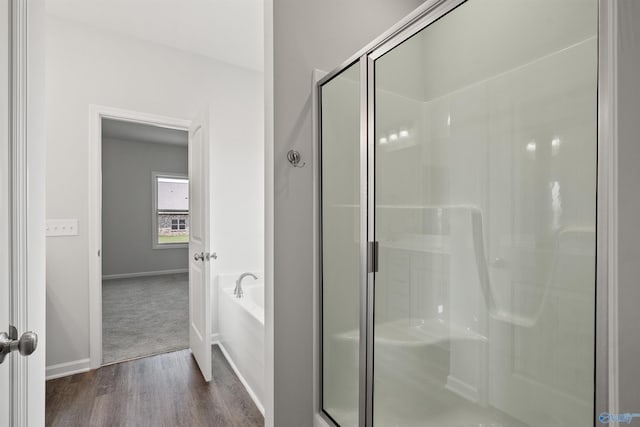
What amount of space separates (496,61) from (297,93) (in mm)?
896

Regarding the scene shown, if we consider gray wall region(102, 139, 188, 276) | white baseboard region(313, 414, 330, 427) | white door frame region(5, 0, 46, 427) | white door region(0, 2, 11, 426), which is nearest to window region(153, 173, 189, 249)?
gray wall region(102, 139, 188, 276)

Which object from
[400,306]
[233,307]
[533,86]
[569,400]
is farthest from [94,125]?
[569,400]

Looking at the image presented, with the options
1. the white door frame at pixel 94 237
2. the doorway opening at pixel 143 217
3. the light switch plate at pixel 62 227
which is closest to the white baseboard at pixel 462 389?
the white door frame at pixel 94 237

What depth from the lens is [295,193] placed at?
153 cm

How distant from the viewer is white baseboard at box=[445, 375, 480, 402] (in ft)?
3.05

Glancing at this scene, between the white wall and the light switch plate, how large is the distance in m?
0.04

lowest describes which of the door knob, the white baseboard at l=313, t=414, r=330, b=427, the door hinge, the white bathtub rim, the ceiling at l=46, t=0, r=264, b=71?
the white baseboard at l=313, t=414, r=330, b=427

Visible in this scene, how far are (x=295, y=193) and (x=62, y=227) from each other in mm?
2056

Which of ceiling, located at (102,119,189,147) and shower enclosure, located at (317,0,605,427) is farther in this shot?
ceiling, located at (102,119,189,147)

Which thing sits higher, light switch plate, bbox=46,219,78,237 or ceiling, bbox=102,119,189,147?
ceiling, bbox=102,119,189,147

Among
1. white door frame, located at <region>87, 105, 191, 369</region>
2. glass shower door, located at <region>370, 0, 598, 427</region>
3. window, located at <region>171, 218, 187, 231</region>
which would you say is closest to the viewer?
glass shower door, located at <region>370, 0, 598, 427</region>

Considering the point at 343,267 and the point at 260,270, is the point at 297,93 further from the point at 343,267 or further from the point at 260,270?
the point at 260,270

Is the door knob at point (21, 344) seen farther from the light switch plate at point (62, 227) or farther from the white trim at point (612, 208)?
the light switch plate at point (62, 227)

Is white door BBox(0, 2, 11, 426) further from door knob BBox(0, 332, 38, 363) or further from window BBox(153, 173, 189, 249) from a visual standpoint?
window BBox(153, 173, 189, 249)
